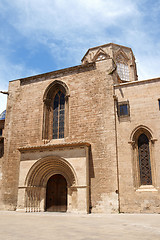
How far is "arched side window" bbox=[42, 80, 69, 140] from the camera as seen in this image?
14.8 metres

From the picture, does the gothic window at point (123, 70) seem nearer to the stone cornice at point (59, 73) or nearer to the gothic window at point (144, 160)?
the stone cornice at point (59, 73)

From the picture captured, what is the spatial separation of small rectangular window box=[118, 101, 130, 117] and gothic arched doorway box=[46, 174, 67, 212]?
5204 mm

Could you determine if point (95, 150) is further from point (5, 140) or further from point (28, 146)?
point (5, 140)

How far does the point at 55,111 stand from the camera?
15.4 metres

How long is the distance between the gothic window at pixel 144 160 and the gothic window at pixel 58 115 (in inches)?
196

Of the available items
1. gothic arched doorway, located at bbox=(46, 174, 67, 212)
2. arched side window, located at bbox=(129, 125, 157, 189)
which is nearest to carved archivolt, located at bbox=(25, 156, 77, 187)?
gothic arched doorway, located at bbox=(46, 174, 67, 212)

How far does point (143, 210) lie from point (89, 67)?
29.3ft

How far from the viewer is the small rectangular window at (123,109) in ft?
42.3

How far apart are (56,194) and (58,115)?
16.4 feet

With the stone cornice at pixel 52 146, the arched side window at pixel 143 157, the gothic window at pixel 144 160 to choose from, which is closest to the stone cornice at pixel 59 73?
the stone cornice at pixel 52 146

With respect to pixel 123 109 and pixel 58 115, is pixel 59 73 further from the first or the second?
pixel 123 109

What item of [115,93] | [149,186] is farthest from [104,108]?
[149,186]

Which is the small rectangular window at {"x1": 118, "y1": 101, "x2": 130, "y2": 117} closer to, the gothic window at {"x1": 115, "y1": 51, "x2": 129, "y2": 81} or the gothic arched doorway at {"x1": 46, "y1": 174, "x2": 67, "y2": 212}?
the gothic arched doorway at {"x1": 46, "y1": 174, "x2": 67, "y2": 212}

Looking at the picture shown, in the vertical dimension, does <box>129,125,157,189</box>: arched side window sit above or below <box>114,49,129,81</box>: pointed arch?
below
